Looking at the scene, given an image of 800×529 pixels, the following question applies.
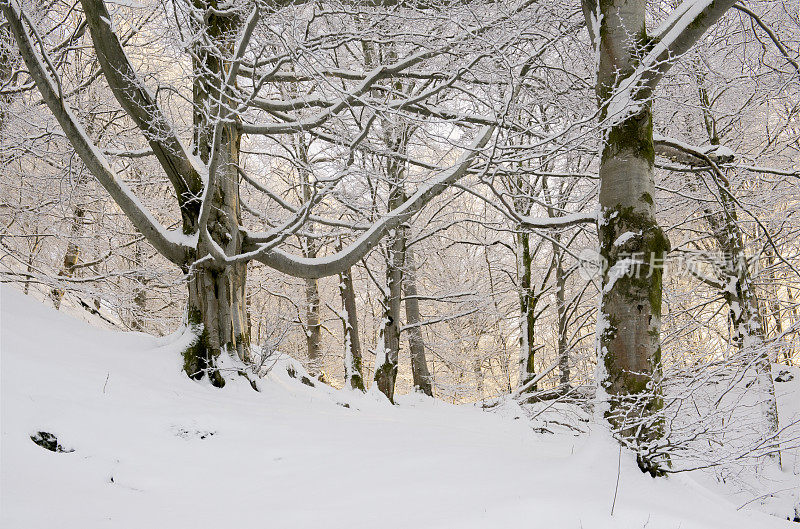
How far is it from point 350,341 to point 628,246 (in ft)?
23.8

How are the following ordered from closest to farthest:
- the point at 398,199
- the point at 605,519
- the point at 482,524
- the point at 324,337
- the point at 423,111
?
the point at 482,524 → the point at 605,519 → the point at 423,111 → the point at 398,199 → the point at 324,337

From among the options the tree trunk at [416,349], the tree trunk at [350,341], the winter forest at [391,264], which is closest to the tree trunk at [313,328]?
the tree trunk at [350,341]

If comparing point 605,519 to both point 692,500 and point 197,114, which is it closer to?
point 692,500

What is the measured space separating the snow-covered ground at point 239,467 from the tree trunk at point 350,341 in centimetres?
541

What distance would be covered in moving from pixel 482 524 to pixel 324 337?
18804 mm

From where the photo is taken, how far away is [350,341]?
32.5ft

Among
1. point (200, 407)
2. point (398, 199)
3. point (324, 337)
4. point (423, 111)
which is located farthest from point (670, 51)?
point (324, 337)

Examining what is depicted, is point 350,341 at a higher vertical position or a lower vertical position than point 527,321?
lower

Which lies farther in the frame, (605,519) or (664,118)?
(664,118)

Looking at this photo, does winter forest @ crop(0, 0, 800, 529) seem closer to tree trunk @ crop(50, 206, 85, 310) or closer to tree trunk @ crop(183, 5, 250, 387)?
tree trunk @ crop(183, 5, 250, 387)

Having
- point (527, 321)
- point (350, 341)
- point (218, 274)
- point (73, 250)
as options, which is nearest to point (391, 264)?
point (350, 341)

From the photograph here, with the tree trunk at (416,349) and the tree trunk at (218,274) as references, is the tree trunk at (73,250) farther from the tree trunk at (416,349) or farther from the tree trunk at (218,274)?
the tree trunk at (416,349)

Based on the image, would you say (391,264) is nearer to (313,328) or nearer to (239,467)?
(313,328)

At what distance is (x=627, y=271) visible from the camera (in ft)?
11.0
